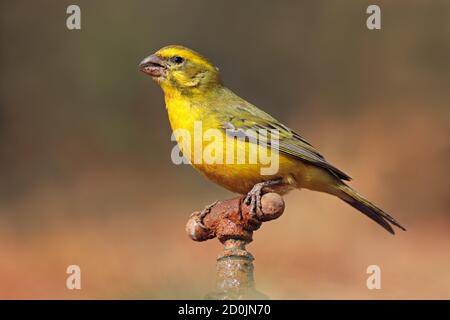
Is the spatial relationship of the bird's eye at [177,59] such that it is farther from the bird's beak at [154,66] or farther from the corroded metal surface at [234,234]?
the corroded metal surface at [234,234]

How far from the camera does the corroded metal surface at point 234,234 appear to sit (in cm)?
220

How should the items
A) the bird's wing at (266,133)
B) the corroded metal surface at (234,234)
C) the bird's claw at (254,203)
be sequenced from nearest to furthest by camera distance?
the corroded metal surface at (234,234), the bird's claw at (254,203), the bird's wing at (266,133)

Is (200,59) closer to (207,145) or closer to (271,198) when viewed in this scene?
(207,145)

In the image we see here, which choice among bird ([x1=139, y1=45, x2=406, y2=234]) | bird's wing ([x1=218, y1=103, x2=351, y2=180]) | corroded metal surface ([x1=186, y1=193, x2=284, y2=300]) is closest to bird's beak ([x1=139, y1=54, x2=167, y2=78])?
bird ([x1=139, y1=45, x2=406, y2=234])

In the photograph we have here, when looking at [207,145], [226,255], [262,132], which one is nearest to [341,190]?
[262,132]

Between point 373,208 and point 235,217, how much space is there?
121 centimetres

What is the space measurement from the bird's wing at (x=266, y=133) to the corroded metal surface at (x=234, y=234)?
760mm

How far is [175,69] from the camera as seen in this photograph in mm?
3639

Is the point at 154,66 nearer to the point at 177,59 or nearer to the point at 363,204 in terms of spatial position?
the point at 177,59

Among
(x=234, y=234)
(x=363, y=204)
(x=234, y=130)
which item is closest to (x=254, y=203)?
(x=234, y=234)

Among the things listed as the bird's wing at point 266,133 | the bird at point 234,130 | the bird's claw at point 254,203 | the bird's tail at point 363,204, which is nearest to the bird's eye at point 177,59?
the bird at point 234,130

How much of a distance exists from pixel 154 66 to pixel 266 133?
70 centimetres

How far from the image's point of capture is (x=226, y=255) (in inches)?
93.5

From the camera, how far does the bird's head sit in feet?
11.9
